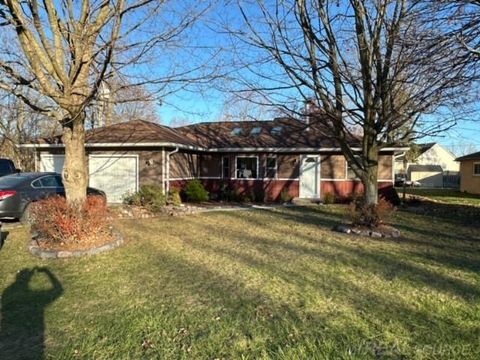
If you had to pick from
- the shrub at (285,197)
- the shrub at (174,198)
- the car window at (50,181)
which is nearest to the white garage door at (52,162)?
the shrub at (174,198)

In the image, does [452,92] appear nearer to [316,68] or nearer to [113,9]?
[316,68]

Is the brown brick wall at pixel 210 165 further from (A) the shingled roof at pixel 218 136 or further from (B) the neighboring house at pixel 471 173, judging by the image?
(B) the neighboring house at pixel 471 173

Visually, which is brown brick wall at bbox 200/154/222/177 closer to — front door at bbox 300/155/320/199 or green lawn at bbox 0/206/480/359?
front door at bbox 300/155/320/199

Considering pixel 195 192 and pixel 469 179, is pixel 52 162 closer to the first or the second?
pixel 195 192

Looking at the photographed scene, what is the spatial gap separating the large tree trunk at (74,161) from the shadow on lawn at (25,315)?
7.52 feet

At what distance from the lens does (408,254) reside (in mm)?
7805

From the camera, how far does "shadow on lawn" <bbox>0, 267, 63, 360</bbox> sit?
379 cm

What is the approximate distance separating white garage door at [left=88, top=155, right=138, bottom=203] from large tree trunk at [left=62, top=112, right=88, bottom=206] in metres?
8.35

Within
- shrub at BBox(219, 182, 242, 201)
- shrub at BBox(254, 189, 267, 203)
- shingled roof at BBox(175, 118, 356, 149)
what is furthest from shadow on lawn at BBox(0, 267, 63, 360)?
shingled roof at BBox(175, 118, 356, 149)

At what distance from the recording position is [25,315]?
183 inches

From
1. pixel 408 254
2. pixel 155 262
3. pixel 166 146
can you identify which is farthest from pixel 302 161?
pixel 155 262

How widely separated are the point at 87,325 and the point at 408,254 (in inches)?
241

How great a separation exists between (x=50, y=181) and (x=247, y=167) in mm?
10289

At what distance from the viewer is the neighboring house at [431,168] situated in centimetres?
4788
